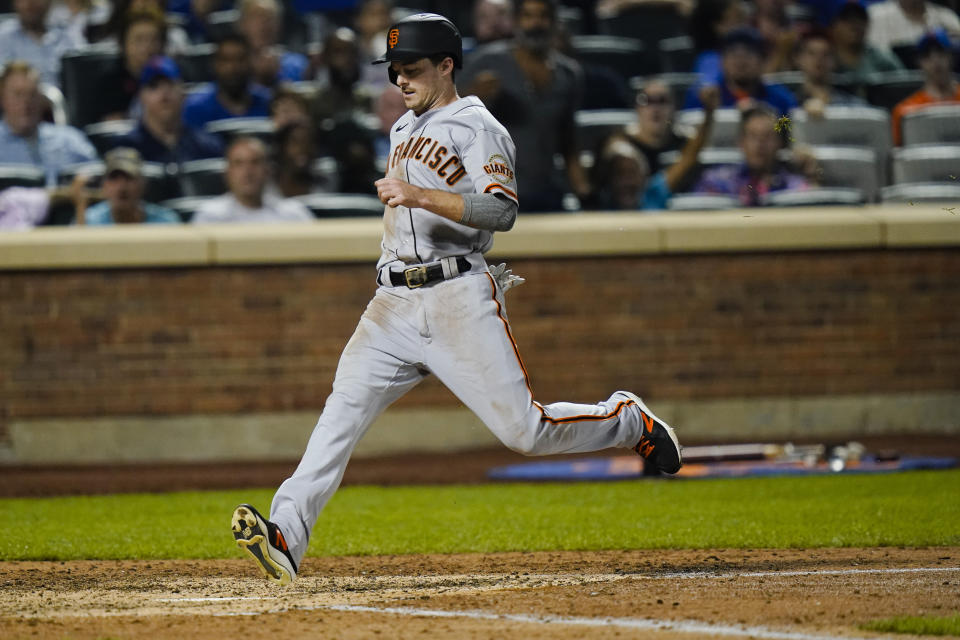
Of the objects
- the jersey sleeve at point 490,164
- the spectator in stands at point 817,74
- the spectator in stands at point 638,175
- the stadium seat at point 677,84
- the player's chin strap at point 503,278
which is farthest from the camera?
the stadium seat at point 677,84

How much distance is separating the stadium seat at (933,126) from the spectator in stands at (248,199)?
4.93m

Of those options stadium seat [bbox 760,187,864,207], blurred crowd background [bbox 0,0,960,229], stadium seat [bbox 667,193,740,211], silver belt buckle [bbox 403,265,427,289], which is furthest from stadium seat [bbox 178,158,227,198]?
silver belt buckle [bbox 403,265,427,289]

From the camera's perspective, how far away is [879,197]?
11188mm

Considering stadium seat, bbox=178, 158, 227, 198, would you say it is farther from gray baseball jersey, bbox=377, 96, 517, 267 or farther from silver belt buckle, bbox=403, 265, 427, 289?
silver belt buckle, bbox=403, 265, 427, 289

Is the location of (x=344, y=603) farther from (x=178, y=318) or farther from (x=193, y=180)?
(x=193, y=180)

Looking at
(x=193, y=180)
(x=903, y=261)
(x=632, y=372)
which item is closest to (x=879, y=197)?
(x=903, y=261)

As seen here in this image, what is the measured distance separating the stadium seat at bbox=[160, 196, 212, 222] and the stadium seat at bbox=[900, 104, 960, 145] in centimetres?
571

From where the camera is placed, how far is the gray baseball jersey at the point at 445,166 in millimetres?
5137

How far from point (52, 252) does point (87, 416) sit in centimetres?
127

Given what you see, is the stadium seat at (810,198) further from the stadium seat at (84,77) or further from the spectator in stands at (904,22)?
the stadium seat at (84,77)

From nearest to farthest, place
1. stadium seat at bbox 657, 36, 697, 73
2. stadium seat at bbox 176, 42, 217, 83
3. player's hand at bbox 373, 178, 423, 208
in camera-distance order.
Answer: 1. player's hand at bbox 373, 178, 423, 208
2. stadium seat at bbox 176, 42, 217, 83
3. stadium seat at bbox 657, 36, 697, 73

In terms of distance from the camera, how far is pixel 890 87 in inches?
476

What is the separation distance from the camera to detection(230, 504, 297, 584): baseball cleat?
193 inches

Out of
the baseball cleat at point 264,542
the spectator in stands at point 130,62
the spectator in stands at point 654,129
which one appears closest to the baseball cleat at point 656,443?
the baseball cleat at point 264,542
